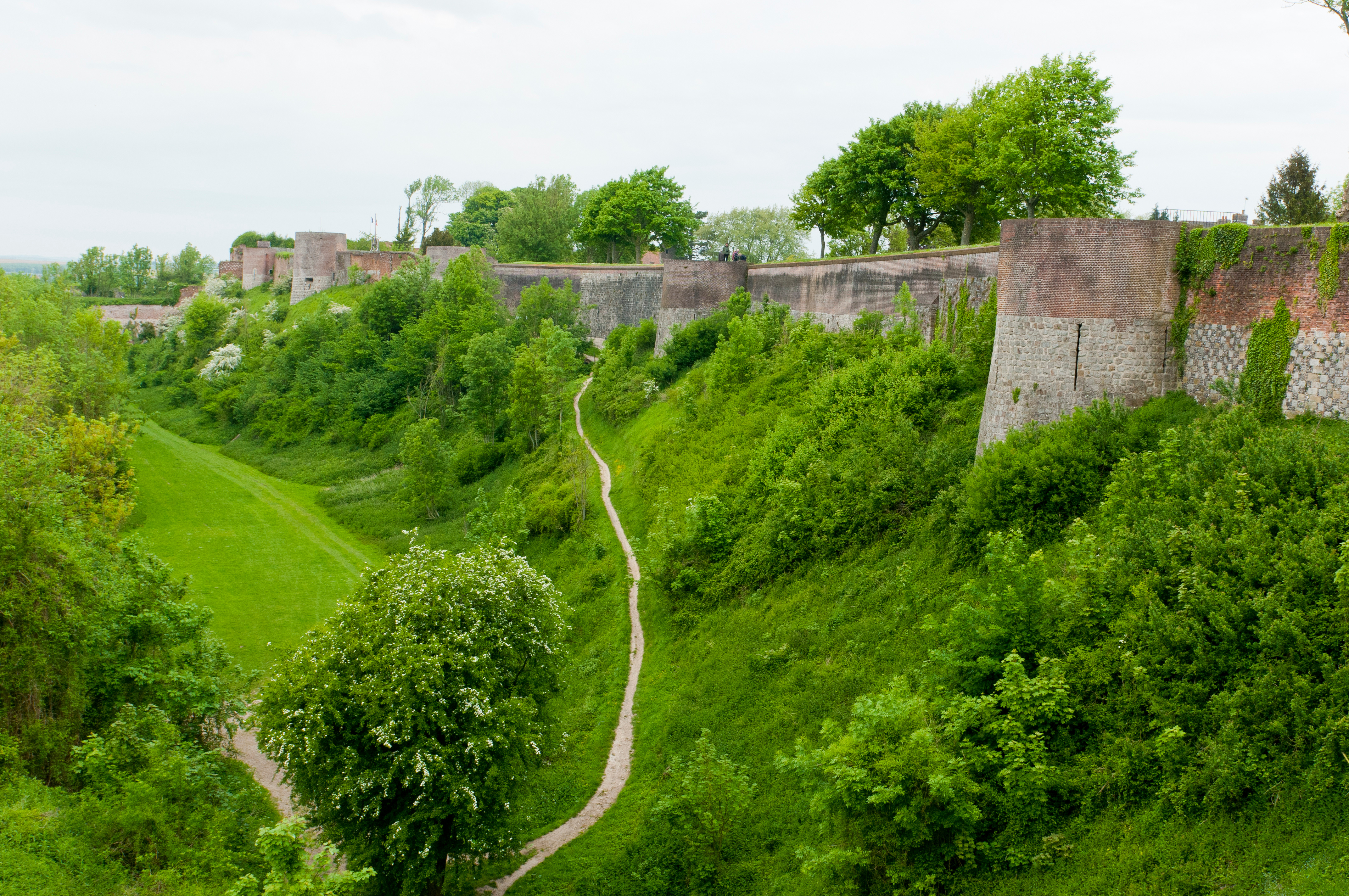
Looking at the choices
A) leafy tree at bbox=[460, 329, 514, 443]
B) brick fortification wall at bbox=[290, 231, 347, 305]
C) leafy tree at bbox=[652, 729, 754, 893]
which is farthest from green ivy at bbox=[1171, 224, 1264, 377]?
brick fortification wall at bbox=[290, 231, 347, 305]

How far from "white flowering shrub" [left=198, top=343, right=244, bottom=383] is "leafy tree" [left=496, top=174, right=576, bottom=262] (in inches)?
625

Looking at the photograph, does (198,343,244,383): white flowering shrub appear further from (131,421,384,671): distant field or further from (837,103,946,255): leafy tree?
(837,103,946,255): leafy tree

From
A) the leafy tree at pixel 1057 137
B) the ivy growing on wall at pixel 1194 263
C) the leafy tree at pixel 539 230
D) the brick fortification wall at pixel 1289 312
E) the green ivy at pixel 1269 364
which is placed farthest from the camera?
the leafy tree at pixel 539 230

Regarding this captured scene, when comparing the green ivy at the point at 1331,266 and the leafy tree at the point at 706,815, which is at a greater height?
the green ivy at the point at 1331,266

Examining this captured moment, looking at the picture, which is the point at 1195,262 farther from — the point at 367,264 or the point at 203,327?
the point at 203,327

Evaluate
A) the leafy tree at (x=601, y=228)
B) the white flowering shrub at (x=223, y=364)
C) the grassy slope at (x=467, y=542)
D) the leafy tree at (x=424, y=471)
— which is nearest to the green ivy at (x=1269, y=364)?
the grassy slope at (x=467, y=542)

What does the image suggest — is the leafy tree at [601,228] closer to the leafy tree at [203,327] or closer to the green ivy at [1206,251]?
the leafy tree at [203,327]

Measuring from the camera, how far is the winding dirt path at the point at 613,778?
15570 mm

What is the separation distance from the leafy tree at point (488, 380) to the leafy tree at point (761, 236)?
3506 cm

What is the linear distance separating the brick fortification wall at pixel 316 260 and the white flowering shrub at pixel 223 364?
738cm

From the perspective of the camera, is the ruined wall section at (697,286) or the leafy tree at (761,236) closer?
the ruined wall section at (697,286)

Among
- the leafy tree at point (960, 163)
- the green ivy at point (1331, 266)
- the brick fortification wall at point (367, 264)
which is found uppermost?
the leafy tree at point (960, 163)

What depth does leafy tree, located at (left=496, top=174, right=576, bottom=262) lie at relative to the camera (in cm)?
5344

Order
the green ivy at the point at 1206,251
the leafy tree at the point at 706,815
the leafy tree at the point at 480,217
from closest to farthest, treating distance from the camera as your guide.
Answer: the leafy tree at the point at 706,815, the green ivy at the point at 1206,251, the leafy tree at the point at 480,217
